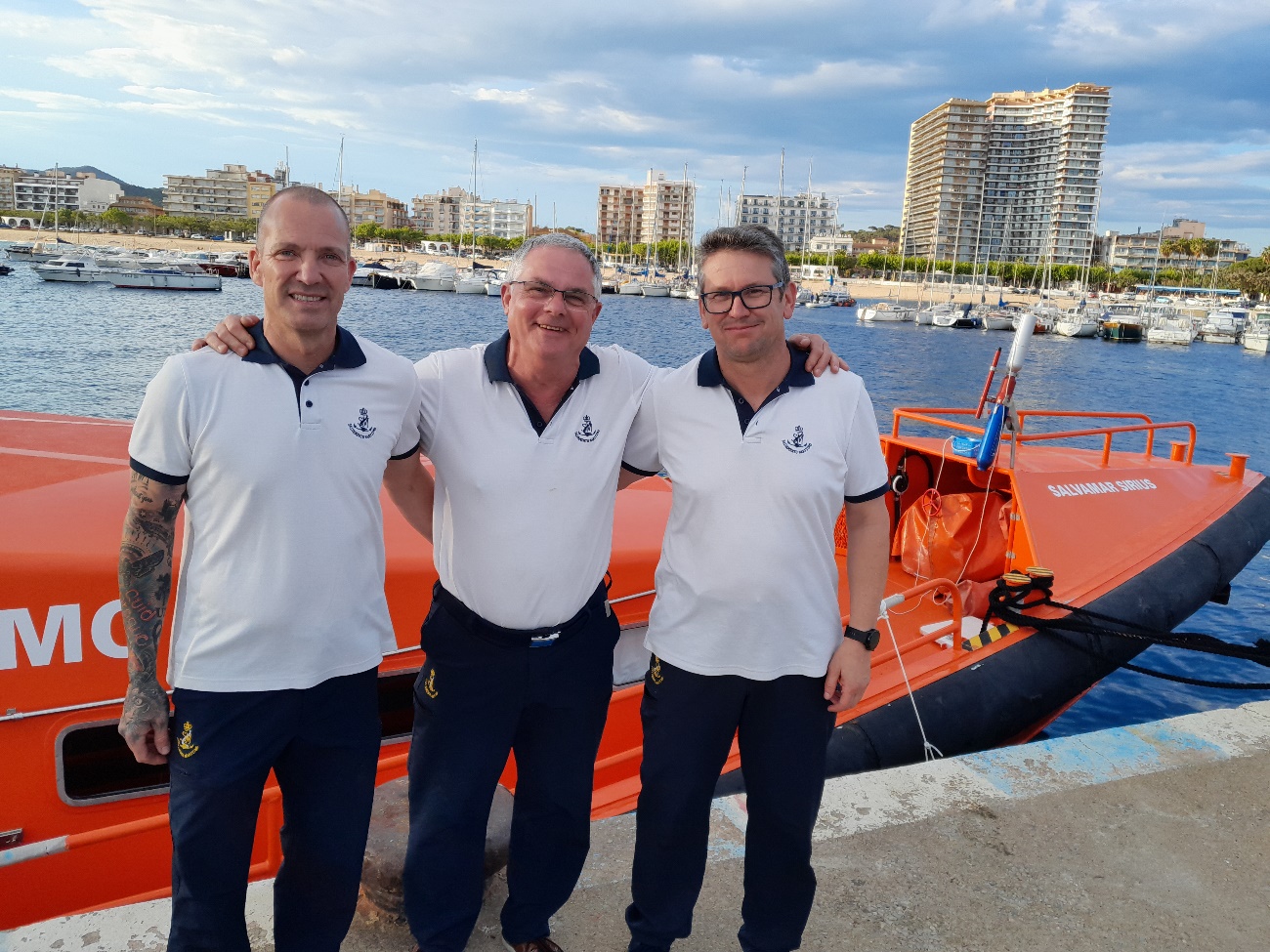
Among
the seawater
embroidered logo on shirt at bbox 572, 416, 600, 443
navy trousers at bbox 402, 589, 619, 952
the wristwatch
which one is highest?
embroidered logo on shirt at bbox 572, 416, 600, 443

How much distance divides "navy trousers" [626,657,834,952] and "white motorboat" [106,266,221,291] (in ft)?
230

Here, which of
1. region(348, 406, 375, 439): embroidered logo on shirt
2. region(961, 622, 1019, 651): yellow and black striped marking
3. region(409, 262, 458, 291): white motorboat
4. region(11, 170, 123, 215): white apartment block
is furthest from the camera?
region(11, 170, 123, 215): white apartment block

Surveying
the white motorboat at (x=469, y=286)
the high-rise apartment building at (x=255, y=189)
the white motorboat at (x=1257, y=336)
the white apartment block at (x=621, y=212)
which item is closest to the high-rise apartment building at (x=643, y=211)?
the white apartment block at (x=621, y=212)

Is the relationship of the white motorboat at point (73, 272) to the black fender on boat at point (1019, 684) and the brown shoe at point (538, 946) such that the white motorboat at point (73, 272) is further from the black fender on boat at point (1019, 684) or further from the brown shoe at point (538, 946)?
the brown shoe at point (538, 946)

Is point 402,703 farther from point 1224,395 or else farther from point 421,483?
point 1224,395

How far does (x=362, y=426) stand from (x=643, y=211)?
192 meters

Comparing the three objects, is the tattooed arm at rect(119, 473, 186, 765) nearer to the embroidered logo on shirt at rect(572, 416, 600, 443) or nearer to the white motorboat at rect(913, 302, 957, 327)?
the embroidered logo on shirt at rect(572, 416, 600, 443)

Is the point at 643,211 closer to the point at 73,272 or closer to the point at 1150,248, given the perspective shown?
the point at 1150,248

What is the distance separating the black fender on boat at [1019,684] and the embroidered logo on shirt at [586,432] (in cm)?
301

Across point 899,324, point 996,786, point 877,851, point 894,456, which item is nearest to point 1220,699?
point 894,456

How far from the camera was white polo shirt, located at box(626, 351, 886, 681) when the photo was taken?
2.53m

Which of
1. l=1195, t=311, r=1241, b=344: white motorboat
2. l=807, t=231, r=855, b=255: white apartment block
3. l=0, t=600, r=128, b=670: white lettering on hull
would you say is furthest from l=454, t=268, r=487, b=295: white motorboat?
l=807, t=231, r=855, b=255: white apartment block

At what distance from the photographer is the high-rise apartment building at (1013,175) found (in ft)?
517

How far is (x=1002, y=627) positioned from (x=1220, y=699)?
6.04m
